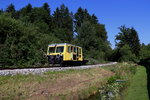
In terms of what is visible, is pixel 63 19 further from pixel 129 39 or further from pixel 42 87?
pixel 42 87

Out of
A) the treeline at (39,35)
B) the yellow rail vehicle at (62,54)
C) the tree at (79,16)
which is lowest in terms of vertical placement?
the yellow rail vehicle at (62,54)

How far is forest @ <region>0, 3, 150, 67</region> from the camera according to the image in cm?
2261

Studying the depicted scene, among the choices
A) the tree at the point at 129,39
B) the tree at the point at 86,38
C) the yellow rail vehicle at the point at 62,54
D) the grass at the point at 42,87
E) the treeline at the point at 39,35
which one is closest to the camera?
the grass at the point at 42,87

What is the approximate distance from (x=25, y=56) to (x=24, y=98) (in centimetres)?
1475

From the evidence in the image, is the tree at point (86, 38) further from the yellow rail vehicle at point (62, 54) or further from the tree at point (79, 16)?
the tree at point (79, 16)

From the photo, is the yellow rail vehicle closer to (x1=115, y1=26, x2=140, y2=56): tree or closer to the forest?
the forest

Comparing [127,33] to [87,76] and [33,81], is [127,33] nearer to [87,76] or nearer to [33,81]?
[87,76]

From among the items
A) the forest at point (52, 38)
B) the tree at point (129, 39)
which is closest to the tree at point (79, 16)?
the forest at point (52, 38)

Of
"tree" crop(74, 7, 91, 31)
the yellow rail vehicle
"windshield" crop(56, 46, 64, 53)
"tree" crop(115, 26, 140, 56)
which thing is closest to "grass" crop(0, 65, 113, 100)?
the yellow rail vehicle

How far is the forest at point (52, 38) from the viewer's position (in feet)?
74.2

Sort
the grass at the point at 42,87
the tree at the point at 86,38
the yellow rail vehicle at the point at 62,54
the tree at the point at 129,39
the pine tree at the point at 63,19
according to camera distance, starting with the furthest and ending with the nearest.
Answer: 1. the pine tree at the point at 63,19
2. the tree at the point at 129,39
3. the tree at the point at 86,38
4. the yellow rail vehicle at the point at 62,54
5. the grass at the point at 42,87

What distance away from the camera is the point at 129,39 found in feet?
195

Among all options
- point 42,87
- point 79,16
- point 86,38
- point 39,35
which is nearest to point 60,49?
point 42,87

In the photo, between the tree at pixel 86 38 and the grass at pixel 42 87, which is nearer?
the grass at pixel 42 87
